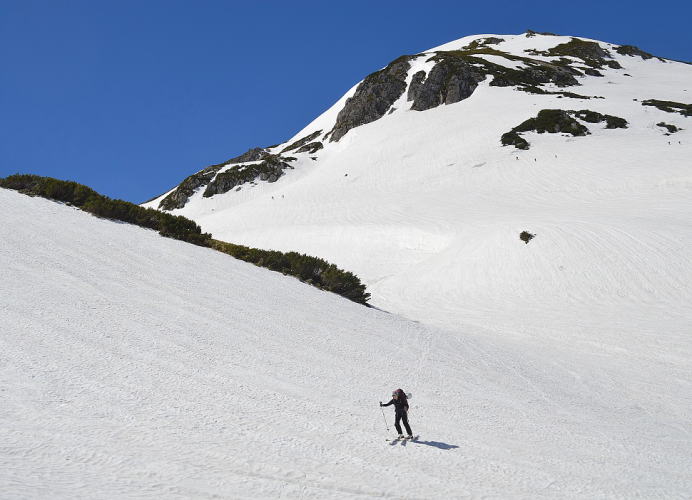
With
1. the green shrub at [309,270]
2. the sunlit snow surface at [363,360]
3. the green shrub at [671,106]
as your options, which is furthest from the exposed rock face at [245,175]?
the green shrub at [671,106]

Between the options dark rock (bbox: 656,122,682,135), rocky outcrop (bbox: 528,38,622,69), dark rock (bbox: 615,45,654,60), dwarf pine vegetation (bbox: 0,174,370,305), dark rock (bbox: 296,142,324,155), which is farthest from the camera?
dark rock (bbox: 615,45,654,60)

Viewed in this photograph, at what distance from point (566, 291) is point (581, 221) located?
254 inches

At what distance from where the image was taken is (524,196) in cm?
3344

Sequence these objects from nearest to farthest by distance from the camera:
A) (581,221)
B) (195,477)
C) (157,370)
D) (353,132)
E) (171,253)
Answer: (195,477) → (157,370) → (171,253) → (581,221) → (353,132)

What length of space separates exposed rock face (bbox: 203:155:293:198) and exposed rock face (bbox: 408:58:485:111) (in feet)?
77.5

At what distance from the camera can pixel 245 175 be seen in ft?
205

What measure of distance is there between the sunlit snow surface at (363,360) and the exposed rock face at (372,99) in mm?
50042

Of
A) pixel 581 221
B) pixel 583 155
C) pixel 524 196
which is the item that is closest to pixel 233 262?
pixel 581 221

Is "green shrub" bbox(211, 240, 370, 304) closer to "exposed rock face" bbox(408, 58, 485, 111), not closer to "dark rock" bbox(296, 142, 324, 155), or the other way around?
"dark rock" bbox(296, 142, 324, 155)

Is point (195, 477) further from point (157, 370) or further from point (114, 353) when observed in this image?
point (114, 353)

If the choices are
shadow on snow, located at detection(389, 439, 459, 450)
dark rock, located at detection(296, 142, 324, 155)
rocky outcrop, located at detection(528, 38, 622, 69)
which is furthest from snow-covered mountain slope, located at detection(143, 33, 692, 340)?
rocky outcrop, located at detection(528, 38, 622, 69)

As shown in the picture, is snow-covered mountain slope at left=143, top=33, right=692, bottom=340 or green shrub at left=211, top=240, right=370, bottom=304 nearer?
green shrub at left=211, top=240, right=370, bottom=304

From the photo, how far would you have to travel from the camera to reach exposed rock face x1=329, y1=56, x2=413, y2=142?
75688 mm

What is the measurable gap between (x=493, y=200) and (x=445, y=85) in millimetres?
42821
